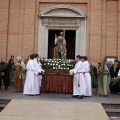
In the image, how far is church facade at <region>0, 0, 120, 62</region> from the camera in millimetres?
16297

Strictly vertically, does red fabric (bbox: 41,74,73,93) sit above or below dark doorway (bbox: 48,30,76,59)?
below

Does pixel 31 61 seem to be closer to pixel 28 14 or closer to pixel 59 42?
pixel 59 42

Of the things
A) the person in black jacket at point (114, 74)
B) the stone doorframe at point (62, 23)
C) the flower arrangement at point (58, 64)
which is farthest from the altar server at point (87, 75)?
the stone doorframe at point (62, 23)

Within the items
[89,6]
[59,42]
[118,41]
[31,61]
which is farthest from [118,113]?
[89,6]

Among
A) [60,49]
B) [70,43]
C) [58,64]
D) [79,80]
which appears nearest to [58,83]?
[58,64]

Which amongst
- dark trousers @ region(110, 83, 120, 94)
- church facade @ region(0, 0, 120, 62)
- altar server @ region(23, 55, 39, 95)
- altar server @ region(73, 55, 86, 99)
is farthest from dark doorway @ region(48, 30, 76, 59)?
altar server @ region(73, 55, 86, 99)

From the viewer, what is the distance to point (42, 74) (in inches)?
452

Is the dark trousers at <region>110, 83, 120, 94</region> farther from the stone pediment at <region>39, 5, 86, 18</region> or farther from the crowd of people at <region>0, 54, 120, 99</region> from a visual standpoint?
the stone pediment at <region>39, 5, 86, 18</region>

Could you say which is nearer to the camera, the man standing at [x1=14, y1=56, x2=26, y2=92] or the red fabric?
the red fabric

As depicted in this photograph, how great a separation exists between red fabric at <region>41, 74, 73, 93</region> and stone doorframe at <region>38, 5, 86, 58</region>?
4793 millimetres

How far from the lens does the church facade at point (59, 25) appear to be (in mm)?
16297

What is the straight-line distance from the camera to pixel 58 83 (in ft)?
38.2

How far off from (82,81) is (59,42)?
9.56 ft

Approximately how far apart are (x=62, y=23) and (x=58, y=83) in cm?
582
